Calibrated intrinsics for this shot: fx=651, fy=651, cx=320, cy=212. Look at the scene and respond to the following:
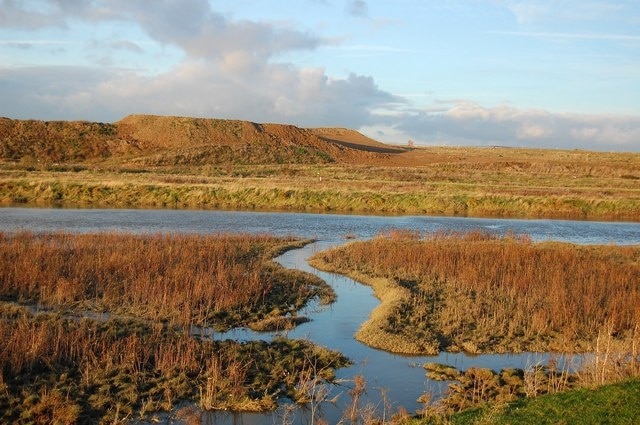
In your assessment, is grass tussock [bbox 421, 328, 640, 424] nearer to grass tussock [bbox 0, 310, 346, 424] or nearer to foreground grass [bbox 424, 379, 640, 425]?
foreground grass [bbox 424, 379, 640, 425]

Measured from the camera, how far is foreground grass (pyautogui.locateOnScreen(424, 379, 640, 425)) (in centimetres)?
786

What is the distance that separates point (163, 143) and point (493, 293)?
220 ft

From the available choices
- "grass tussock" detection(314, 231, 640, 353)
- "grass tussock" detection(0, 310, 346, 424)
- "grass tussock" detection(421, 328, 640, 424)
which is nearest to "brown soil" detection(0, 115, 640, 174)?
"grass tussock" detection(314, 231, 640, 353)

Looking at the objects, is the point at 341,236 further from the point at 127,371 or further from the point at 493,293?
the point at 127,371

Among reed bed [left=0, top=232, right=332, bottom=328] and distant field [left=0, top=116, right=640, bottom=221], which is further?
distant field [left=0, top=116, right=640, bottom=221]

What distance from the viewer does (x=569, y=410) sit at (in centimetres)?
815

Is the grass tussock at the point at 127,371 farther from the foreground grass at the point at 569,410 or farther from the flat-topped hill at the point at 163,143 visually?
the flat-topped hill at the point at 163,143

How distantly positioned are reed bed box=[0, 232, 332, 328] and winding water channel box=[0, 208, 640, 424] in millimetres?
963

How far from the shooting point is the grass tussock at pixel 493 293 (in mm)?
13422

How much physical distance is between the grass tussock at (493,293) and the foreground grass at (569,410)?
3867 mm

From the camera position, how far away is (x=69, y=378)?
968cm

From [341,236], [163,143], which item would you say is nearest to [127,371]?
[341,236]

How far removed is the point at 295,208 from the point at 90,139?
147 feet

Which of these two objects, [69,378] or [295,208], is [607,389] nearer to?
[69,378]
